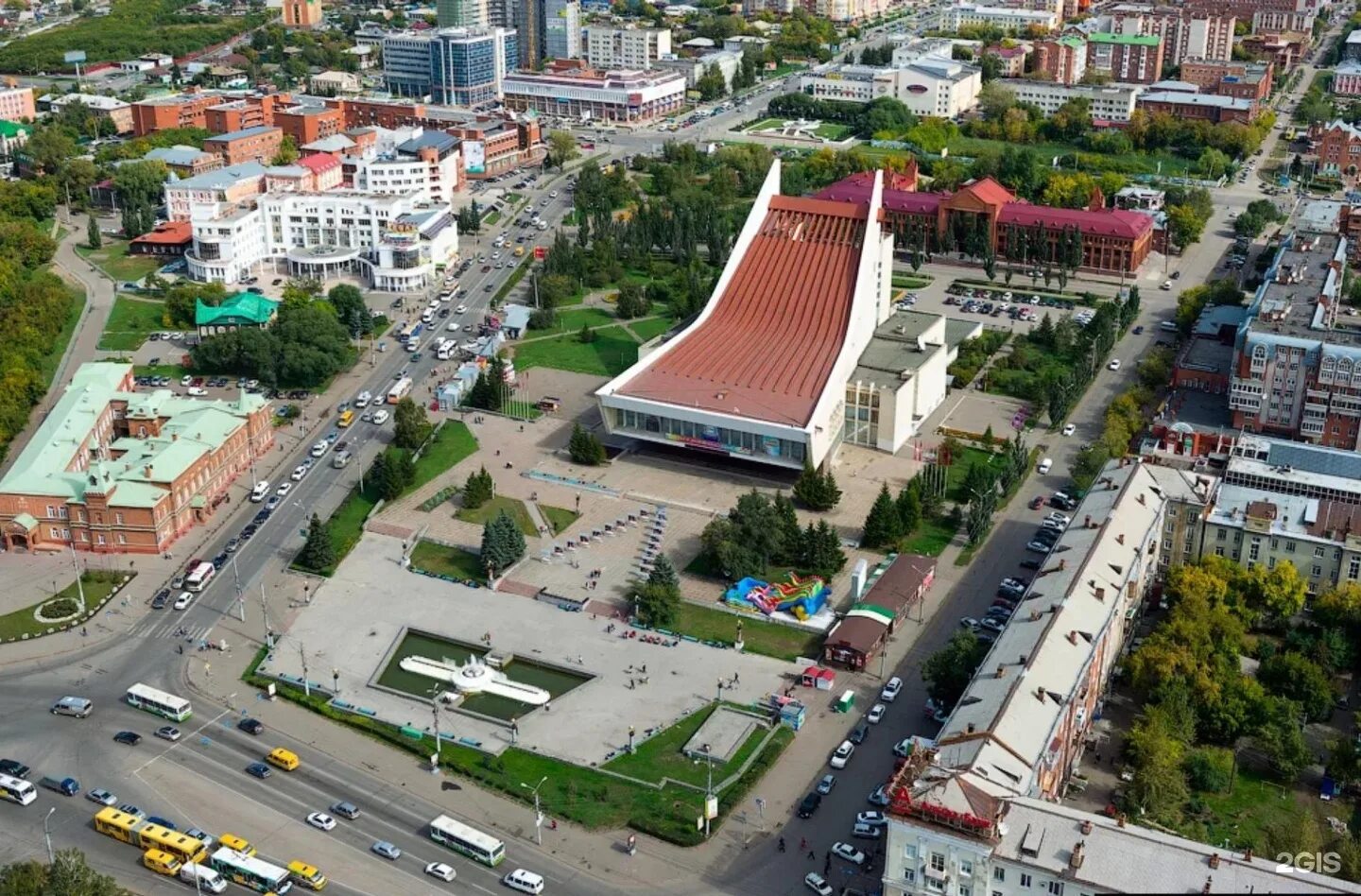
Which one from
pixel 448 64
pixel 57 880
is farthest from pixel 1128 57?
pixel 57 880

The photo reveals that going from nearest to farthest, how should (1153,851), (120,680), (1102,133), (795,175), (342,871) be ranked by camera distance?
(1153,851) → (342,871) → (120,680) → (795,175) → (1102,133)

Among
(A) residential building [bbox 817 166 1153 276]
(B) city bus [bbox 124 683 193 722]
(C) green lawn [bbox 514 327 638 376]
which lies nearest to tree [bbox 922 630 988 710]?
(B) city bus [bbox 124 683 193 722]

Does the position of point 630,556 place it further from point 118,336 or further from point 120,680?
point 118,336

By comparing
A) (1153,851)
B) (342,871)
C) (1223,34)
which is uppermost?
(1223,34)

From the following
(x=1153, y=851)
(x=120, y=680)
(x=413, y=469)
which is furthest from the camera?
(x=413, y=469)

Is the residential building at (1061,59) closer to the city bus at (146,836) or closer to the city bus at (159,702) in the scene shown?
A: the city bus at (159,702)

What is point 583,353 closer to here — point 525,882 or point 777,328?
point 777,328

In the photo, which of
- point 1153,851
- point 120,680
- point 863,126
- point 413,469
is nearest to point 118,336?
point 413,469
